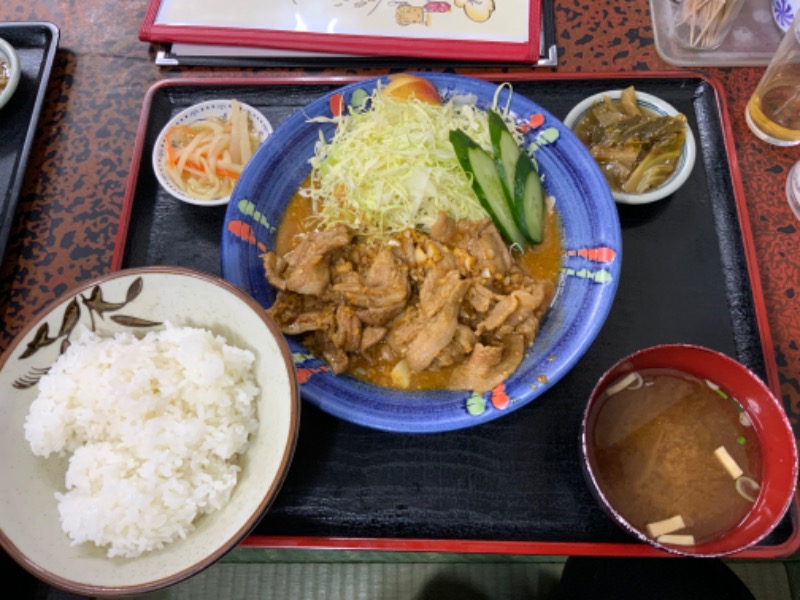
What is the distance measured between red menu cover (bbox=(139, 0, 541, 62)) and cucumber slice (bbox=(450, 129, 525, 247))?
77 cm

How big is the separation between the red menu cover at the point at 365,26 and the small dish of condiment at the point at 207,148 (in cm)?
49

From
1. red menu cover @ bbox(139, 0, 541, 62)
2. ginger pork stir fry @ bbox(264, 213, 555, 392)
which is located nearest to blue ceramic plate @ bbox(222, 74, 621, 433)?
ginger pork stir fry @ bbox(264, 213, 555, 392)

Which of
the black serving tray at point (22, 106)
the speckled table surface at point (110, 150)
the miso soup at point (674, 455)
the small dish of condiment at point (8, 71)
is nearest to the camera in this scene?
the miso soup at point (674, 455)

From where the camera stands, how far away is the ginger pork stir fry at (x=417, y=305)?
2189mm

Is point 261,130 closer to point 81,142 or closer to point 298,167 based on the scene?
point 298,167

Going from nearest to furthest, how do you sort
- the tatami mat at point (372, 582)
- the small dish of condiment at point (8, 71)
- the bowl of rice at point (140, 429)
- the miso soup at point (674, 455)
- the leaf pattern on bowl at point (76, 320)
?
1. the bowl of rice at point (140, 429)
2. the leaf pattern on bowl at point (76, 320)
3. the miso soup at point (674, 455)
4. the small dish of condiment at point (8, 71)
5. the tatami mat at point (372, 582)

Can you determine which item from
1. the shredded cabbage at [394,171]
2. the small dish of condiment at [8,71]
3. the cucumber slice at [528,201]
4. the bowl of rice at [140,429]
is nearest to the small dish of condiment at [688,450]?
the cucumber slice at [528,201]

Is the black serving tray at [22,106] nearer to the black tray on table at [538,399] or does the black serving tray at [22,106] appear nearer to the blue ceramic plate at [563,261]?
the black tray on table at [538,399]

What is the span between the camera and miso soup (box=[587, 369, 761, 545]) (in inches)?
77.8

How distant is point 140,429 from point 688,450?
177 centimetres

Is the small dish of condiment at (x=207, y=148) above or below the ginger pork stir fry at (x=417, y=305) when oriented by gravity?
above

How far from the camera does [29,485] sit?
1748 millimetres

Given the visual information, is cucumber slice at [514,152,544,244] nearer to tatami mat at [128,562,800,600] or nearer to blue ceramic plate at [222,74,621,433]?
blue ceramic plate at [222,74,621,433]

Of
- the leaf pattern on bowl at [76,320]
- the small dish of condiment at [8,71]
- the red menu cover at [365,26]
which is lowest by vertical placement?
the leaf pattern on bowl at [76,320]
